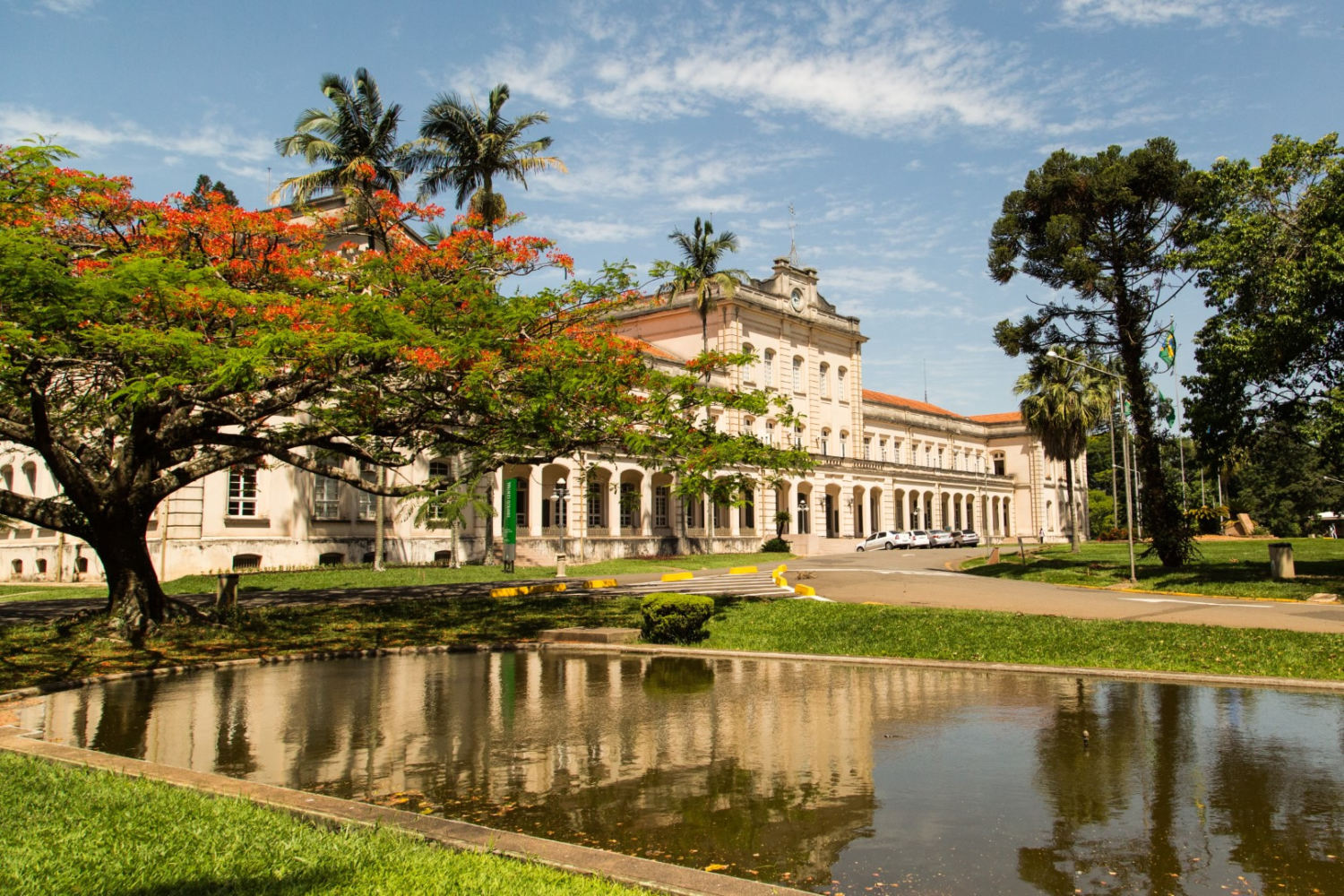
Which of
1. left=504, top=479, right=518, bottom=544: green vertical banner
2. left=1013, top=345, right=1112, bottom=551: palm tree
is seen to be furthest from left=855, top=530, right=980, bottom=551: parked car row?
left=504, top=479, right=518, bottom=544: green vertical banner

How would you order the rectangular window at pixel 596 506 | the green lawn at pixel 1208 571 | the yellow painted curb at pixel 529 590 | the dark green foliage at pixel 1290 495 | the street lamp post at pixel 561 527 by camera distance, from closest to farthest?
the green lawn at pixel 1208 571, the yellow painted curb at pixel 529 590, the street lamp post at pixel 561 527, the rectangular window at pixel 596 506, the dark green foliage at pixel 1290 495

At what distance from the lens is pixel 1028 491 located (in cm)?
8375

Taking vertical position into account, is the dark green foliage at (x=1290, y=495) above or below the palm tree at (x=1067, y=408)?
below

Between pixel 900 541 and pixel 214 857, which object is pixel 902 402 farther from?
pixel 214 857

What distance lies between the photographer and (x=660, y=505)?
49.8 meters

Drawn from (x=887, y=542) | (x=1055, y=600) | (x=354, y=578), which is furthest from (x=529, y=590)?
(x=887, y=542)

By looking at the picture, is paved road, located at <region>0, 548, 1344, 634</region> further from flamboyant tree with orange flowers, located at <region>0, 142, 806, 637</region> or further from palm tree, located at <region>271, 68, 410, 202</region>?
palm tree, located at <region>271, 68, 410, 202</region>

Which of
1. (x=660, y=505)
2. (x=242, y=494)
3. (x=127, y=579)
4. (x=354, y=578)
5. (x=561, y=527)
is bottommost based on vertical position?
Result: (x=354, y=578)

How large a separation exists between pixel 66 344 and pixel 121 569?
451 centimetres

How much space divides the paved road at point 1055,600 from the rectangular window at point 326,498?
1641 centimetres

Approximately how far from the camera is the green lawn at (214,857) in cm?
442

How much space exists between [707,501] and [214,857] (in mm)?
46206

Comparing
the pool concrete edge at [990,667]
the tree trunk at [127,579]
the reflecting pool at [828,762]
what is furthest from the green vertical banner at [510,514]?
the reflecting pool at [828,762]

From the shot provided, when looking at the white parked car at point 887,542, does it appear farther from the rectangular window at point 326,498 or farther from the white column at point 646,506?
the rectangular window at point 326,498
